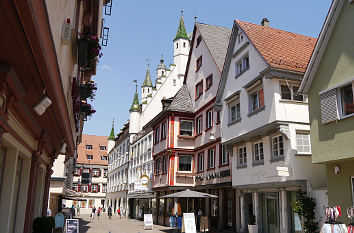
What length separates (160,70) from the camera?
48906 mm

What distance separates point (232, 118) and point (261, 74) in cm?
446

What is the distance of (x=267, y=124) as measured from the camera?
17609mm

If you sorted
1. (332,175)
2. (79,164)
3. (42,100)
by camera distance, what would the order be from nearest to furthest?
(42,100), (332,175), (79,164)

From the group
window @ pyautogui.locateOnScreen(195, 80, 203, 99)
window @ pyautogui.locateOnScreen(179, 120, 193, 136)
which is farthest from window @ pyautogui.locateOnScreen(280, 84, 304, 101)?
window @ pyautogui.locateOnScreen(179, 120, 193, 136)

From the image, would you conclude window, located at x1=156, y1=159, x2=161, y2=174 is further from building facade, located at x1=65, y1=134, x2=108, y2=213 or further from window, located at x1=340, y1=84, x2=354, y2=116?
building facade, located at x1=65, y1=134, x2=108, y2=213

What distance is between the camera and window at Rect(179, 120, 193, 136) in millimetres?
31266

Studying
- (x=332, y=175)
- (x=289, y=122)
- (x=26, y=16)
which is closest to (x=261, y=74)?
(x=289, y=122)

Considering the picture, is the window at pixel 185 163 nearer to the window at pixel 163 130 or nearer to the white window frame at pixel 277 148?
the window at pixel 163 130

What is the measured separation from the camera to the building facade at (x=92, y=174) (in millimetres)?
71250

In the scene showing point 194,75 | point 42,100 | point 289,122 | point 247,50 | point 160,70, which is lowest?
point 42,100

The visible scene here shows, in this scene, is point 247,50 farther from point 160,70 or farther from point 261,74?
point 160,70

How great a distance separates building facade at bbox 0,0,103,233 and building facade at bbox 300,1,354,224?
9.34m

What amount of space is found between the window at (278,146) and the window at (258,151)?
119 cm

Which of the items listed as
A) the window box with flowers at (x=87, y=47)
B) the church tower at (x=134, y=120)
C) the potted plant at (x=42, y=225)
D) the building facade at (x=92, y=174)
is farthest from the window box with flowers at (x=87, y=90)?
the building facade at (x=92, y=174)
